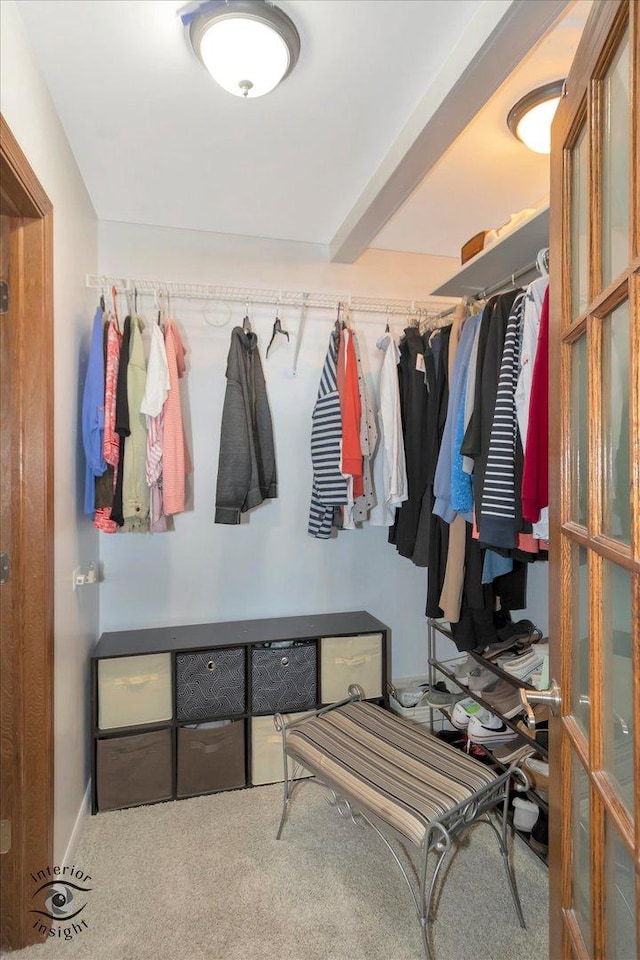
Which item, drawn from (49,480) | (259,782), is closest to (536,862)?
(259,782)

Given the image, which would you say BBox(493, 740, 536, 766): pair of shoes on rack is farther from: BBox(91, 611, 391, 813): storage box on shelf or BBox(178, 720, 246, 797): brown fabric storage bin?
BBox(178, 720, 246, 797): brown fabric storage bin

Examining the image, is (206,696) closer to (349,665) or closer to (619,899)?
(349,665)

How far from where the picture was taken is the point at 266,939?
5.04ft

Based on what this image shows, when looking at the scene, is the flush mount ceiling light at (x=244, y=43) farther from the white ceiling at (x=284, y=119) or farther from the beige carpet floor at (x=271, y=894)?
the beige carpet floor at (x=271, y=894)

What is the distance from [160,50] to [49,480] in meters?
1.25

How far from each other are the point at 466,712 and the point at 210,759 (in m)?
1.10

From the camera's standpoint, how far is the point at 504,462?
157 cm

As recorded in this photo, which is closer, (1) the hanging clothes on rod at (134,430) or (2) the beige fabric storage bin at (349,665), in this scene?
(1) the hanging clothes on rod at (134,430)

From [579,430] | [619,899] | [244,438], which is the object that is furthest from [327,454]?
[619,899]

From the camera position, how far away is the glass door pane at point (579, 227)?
2.91ft

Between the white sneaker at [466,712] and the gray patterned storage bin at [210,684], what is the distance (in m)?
0.92

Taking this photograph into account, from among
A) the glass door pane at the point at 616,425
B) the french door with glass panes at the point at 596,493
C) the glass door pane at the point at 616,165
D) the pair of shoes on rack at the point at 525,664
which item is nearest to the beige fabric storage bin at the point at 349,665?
the pair of shoes on rack at the point at 525,664

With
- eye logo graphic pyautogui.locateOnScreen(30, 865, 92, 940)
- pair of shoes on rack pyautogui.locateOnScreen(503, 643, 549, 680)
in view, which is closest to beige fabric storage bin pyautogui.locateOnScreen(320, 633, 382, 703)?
pair of shoes on rack pyautogui.locateOnScreen(503, 643, 549, 680)

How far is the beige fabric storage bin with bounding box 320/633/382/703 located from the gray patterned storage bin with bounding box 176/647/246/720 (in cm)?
37
